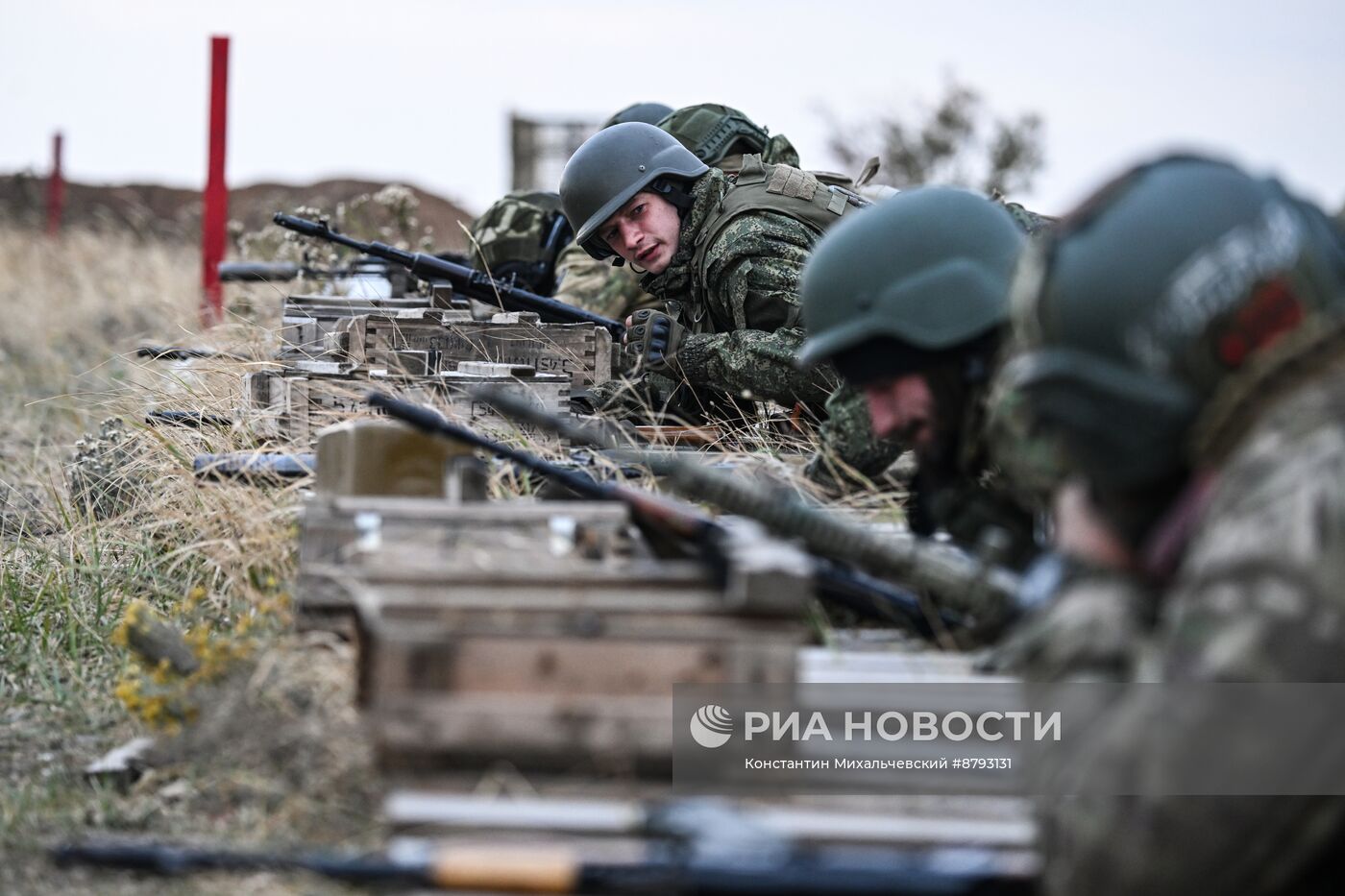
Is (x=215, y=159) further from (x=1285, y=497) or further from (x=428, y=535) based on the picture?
(x=1285, y=497)

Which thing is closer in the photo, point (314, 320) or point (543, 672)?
point (543, 672)

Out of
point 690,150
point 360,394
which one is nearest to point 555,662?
point 360,394

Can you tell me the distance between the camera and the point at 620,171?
22.6ft

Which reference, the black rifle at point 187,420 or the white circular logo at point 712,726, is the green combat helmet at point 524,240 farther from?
the white circular logo at point 712,726

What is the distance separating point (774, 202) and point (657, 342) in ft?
2.53

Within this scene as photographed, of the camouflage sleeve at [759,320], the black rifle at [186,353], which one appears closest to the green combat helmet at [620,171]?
the camouflage sleeve at [759,320]

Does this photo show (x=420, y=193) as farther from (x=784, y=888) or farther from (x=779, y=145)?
(x=784, y=888)

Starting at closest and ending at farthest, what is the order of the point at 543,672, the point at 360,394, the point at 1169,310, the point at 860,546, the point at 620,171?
the point at 1169,310 → the point at 543,672 → the point at 860,546 → the point at 360,394 → the point at 620,171

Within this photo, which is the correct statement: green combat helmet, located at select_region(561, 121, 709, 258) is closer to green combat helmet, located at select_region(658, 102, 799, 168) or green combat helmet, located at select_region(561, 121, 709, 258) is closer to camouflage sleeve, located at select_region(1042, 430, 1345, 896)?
green combat helmet, located at select_region(658, 102, 799, 168)

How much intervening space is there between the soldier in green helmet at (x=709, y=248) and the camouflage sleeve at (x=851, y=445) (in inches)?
50.2

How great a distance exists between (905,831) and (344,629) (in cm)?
167

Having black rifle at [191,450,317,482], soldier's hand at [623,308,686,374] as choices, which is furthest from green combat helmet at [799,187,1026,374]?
soldier's hand at [623,308,686,374]

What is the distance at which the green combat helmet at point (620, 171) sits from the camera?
6.89m

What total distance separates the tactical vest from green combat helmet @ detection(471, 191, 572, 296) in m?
2.63
